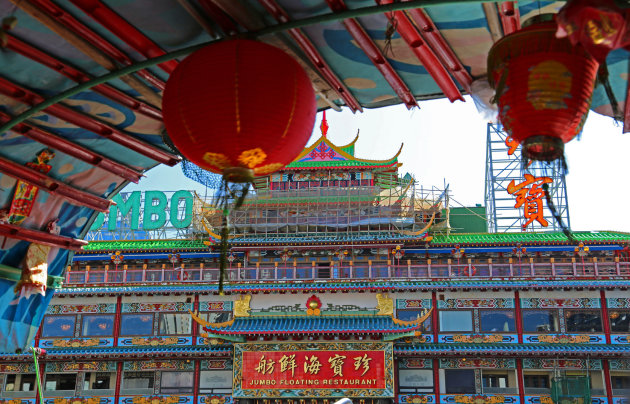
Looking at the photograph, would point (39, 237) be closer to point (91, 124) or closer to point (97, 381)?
point (91, 124)

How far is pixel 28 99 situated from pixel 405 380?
19.6m

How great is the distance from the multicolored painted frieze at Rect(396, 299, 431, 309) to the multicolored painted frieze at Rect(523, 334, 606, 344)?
137 inches

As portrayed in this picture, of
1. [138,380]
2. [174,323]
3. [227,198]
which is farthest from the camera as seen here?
[174,323]

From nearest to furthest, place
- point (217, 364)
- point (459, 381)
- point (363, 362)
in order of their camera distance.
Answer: point (363, 362)
point (459, 381)
point (217, 364)

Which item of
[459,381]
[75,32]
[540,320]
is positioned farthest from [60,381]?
[75,32]

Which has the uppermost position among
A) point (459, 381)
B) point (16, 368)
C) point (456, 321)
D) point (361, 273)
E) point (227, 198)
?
point (361, 273)

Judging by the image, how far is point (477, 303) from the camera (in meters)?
23.2

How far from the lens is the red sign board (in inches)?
845

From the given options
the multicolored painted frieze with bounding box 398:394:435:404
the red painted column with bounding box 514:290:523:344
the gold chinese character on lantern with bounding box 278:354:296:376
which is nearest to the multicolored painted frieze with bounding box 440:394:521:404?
the multicolored painted frieze with bounding box 398:394:435:404

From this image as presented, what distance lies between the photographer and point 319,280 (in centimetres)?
2356

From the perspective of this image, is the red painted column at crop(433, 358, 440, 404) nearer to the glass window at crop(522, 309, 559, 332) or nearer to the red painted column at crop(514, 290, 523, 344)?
the red painted column at crop(514, 290, 523, 344)

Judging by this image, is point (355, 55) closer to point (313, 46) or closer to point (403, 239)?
point (313, 46)

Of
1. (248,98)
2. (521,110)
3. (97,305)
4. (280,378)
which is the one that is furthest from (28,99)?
(97,305)

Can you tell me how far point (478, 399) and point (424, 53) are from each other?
1950 cm
